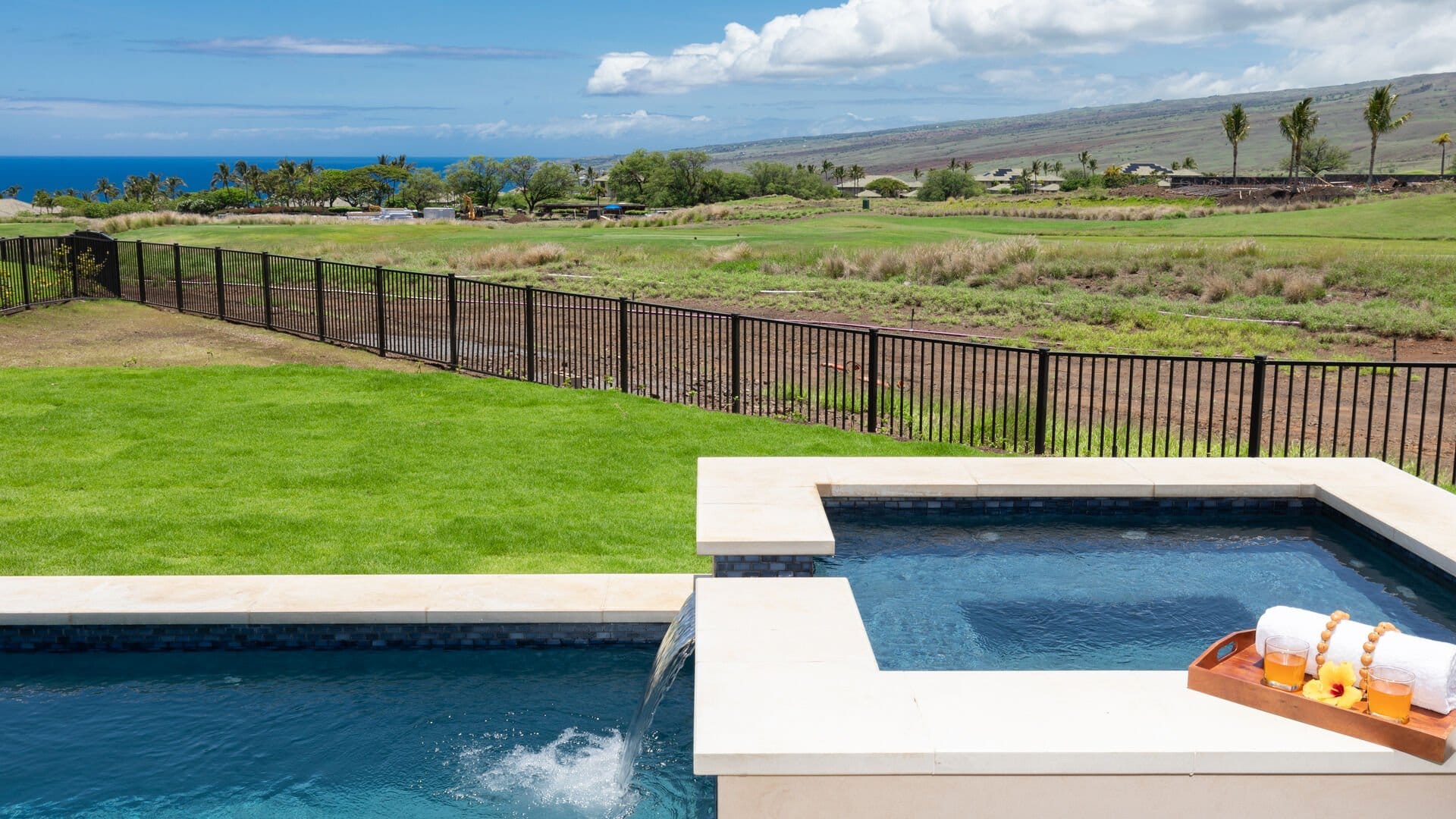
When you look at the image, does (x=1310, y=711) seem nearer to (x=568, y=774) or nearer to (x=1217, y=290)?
(x=568, y=774)

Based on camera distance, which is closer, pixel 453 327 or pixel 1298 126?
pixel 453 327

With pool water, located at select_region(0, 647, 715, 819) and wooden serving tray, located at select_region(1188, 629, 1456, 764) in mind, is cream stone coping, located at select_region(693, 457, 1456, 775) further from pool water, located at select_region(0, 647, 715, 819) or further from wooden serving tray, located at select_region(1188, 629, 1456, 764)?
pool water, located at select_region(0, 647, 715, 819)

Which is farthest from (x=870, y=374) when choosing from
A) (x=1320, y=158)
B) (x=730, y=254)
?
(x=1320, y=158)

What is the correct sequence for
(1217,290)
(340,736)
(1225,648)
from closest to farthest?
(1225,648) < (340,736) < (1217,290)

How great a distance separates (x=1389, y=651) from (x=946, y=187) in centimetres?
10498

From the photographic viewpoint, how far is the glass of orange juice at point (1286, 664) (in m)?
4.45

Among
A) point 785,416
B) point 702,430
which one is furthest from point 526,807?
point 785,416

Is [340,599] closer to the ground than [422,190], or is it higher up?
closer to the ground

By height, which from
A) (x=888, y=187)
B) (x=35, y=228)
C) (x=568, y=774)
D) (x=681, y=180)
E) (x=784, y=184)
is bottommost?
(x=568, y=774)

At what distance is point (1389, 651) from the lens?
436 cm

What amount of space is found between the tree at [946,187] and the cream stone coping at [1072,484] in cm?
9796

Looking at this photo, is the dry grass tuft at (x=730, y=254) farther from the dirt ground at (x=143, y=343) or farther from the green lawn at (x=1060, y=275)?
the dirt ground at (x=143, y=343)

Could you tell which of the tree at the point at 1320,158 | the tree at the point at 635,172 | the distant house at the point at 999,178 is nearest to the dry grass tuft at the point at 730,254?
the tree at the point at 635,172

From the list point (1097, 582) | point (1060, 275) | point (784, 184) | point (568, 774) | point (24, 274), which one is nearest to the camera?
point (568, 774)
